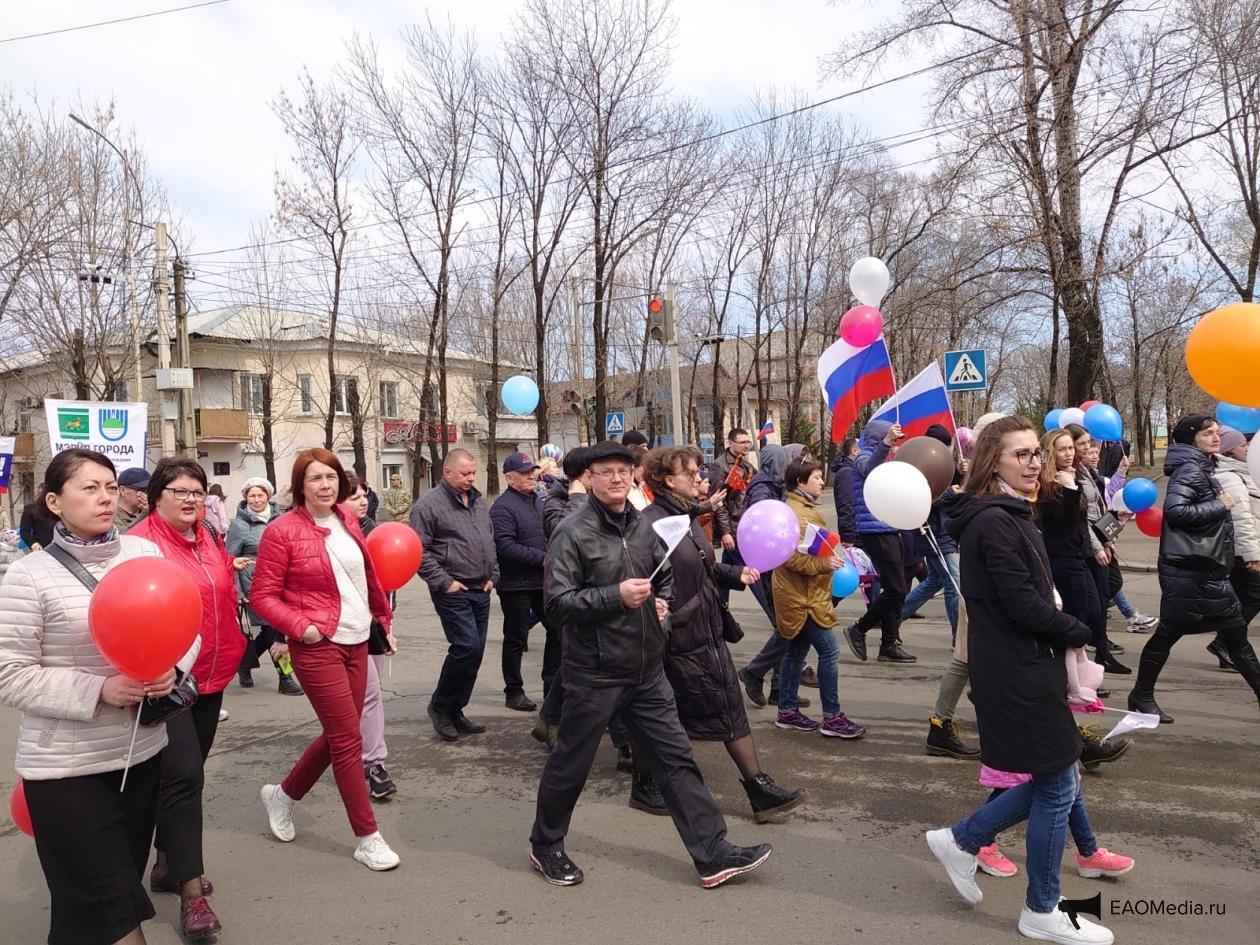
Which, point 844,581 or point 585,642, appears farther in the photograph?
point 844,581

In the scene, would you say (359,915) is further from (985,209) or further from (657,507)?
(985,209)

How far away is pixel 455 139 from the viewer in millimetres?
23719

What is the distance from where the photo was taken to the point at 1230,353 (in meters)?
3.95

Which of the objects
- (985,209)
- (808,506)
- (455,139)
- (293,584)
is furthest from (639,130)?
(293,584)

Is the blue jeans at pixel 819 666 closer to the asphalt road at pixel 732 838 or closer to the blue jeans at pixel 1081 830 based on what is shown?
the asphalt road at pixel 732 838

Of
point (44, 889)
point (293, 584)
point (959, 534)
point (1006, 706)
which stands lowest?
point (44, 889)

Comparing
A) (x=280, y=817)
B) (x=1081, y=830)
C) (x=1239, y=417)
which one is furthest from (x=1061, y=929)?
(x=1239, y=417)

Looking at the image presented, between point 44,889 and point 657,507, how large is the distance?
10.7ft

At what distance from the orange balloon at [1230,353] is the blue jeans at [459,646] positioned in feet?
14.1

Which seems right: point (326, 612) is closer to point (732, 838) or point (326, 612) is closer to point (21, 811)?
point (21, 811)

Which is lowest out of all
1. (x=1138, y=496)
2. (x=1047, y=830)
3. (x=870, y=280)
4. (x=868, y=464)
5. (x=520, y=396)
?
(x=1047, y=830)

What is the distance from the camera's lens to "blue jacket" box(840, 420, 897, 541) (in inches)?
280

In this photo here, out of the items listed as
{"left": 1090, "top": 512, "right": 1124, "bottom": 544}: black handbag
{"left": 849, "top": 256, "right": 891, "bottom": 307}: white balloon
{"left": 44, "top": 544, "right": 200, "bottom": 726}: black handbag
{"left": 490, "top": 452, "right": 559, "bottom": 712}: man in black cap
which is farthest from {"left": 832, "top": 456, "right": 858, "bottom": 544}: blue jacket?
{"left": 44, "top": 544, "right": 200, "bottom": 726}: black handbag

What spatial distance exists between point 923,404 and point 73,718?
5.81 m
